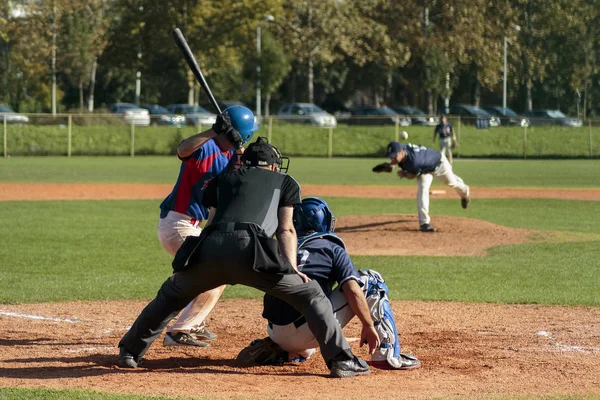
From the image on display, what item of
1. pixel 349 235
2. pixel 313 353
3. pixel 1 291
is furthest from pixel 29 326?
pixel 349 235

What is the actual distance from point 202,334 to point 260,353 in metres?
1.16

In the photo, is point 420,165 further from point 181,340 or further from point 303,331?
point 303,331

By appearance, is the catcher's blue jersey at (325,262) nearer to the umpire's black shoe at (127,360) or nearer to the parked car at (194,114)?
the umpire's black shoe at (127,360)

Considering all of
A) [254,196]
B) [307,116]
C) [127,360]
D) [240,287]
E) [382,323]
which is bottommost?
[240,287]

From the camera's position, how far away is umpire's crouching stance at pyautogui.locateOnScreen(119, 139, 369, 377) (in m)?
6.02

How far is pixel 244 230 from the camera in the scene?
19.8ft

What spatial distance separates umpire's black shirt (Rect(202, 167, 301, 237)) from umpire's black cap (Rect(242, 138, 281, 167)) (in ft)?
0.23

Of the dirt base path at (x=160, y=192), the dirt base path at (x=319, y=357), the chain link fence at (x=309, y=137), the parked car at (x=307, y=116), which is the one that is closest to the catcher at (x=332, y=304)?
the dirt base path at (x=319, y=357)

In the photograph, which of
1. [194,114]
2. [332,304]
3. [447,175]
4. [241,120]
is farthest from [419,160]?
[194,114]

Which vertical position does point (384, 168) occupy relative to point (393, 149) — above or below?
below

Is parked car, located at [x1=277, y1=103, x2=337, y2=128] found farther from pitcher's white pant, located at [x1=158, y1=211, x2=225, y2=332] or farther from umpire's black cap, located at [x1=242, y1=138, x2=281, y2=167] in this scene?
umpire's black cap, located at [x1=242, y1=138, x2=281, y2=167]

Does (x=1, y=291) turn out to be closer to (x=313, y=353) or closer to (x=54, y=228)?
(x=313, y=353)

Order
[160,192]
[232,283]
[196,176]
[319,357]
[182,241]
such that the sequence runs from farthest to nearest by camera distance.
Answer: [160,192]
[182,241]
[196,176]
[319,357]
[232,283]

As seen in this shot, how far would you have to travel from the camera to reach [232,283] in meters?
6.18
